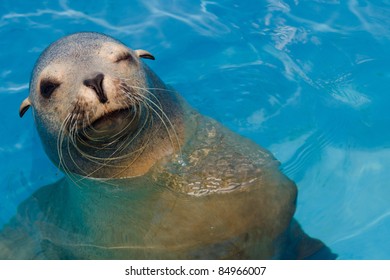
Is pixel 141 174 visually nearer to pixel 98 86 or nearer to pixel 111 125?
pixel 111 125

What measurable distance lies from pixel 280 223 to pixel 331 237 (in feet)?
2.90

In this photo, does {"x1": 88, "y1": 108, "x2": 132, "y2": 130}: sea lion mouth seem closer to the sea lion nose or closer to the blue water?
the sea lion nose

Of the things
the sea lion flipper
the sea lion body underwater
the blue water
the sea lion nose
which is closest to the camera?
the sea lion nose

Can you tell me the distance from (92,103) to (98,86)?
131 millimetres

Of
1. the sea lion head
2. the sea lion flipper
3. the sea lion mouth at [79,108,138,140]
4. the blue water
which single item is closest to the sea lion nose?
the sea lion head

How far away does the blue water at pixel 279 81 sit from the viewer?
5.61 m

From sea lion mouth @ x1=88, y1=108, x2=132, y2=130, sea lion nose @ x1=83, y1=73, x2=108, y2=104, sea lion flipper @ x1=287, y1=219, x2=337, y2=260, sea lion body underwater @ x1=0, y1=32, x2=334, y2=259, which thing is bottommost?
sea lion flipper @ x1=287, y1=219, x2=337, y2=260

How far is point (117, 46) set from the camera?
15.9 ft

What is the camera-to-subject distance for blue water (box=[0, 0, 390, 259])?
561 centimetres

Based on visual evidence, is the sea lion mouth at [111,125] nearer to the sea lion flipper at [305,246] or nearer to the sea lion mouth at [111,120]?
the sea lion mouth at [111,120]

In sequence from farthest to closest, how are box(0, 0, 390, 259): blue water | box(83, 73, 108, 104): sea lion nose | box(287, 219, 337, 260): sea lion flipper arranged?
1. box(0, 0, 390, 259): blue water
2. box(287, 219, 337, 260): sea lion flipper
3. box(83, 73, 108, 104): sea lion nose

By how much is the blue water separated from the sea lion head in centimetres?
158
